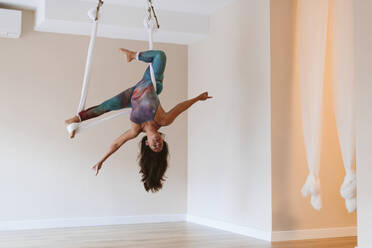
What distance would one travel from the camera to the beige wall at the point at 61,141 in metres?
6.30

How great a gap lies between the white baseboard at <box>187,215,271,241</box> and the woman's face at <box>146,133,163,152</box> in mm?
1623

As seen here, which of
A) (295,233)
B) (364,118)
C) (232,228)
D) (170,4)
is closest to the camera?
(364,118)

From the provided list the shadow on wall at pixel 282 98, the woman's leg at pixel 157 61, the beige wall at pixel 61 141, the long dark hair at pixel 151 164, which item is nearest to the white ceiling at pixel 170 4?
the beige wall at pixel 61 141

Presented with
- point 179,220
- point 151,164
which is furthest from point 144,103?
point 179,220

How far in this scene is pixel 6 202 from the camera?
244 inches

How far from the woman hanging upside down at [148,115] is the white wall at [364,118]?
1.56m

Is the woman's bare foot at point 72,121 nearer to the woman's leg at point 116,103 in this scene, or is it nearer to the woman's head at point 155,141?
the woman's leg at point 116,103

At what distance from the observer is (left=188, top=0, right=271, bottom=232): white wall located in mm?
5449

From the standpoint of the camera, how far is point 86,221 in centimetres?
654

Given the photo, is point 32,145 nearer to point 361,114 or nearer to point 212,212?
point 212,212

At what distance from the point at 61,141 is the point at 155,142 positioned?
2.42 meters

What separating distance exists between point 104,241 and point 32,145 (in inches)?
71.7

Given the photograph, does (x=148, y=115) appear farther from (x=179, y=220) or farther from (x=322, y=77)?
(x=179, y=220)

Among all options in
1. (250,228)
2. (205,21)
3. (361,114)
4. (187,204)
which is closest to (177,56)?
(205,21)
